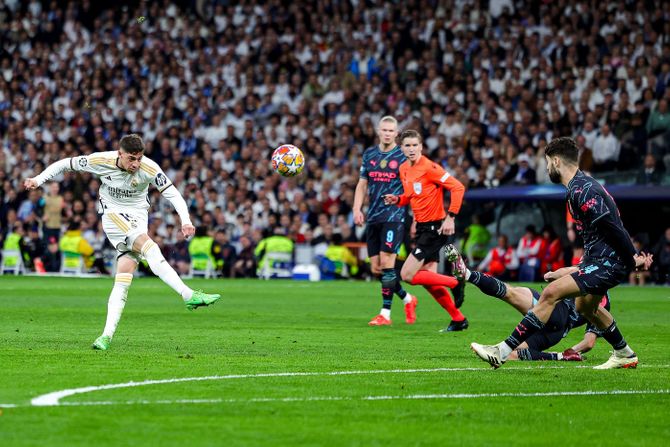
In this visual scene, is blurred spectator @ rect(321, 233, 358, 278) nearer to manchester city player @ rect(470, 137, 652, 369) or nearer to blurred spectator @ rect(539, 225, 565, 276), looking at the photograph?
blurred spectator @ rect(539, 225, 565, 276)

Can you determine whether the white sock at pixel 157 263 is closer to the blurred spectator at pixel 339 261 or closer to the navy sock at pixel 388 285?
the navy sock at pixel 388 285

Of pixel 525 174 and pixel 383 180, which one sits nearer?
pixel 383 180

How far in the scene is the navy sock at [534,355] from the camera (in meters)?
11.1

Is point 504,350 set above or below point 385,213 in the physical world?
below

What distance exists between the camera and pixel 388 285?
15.8m

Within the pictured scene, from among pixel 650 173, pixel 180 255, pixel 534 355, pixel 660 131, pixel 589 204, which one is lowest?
pixel 180 255

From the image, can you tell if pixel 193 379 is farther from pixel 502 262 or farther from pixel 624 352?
pixel 502 262

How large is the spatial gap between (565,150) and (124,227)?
4.47 m

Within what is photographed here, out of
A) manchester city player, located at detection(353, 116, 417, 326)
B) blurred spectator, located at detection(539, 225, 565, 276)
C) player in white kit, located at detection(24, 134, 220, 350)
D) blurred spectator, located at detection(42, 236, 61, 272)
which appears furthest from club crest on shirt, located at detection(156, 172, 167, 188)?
blurred spectator, located at detection(42, 236, 61, 272)

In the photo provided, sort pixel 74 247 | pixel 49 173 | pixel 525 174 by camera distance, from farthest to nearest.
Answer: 1. pixel 74 247
2. pixel 525 174
3. pixel 49 173

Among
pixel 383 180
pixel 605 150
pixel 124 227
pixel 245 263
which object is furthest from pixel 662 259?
pixel 124 227

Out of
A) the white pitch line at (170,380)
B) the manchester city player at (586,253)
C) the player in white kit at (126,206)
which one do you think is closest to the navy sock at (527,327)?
the manchester city player at (586,253)

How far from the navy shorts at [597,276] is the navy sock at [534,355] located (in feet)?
4.62

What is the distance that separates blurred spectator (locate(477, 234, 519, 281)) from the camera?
2858cm
